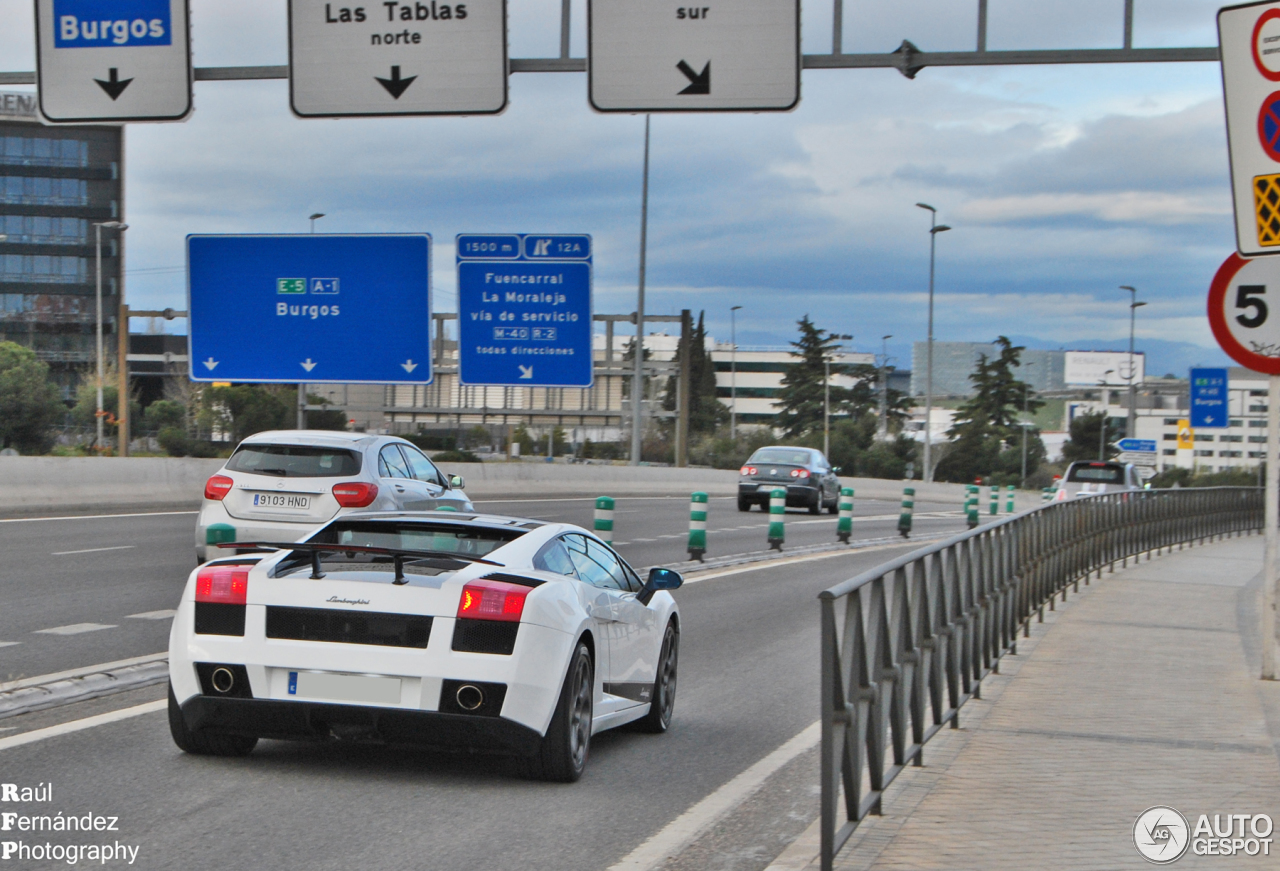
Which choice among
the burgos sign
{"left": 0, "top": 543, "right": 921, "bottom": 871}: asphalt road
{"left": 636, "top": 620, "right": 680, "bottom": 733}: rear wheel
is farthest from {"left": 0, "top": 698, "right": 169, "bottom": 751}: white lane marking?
the burgos sign

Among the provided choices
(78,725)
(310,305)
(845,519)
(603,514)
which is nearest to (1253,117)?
(78,725)

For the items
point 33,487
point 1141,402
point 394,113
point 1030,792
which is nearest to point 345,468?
point 394,113

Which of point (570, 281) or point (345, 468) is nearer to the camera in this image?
point (345, 468)

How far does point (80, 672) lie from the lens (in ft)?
29.9

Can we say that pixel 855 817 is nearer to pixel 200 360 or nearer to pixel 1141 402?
pixel 200 360

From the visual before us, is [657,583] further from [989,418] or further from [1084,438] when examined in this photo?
[1084,438]

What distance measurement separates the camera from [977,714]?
8703 millimetres

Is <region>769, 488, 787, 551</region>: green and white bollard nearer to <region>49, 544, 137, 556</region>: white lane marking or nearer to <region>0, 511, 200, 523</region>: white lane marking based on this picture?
<region>49, 544, 137, 556</region>: white lane marking

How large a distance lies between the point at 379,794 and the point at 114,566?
35.3 ft

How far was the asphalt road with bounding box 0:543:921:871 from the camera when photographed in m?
5.46

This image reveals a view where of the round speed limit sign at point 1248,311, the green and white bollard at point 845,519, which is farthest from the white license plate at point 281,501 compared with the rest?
the green and white bollard at point 845,519

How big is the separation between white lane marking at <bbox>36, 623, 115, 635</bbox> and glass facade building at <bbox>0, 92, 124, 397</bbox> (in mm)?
114413

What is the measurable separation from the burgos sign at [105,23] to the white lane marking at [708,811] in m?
8.39

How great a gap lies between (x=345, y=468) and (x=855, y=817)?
411 inches
